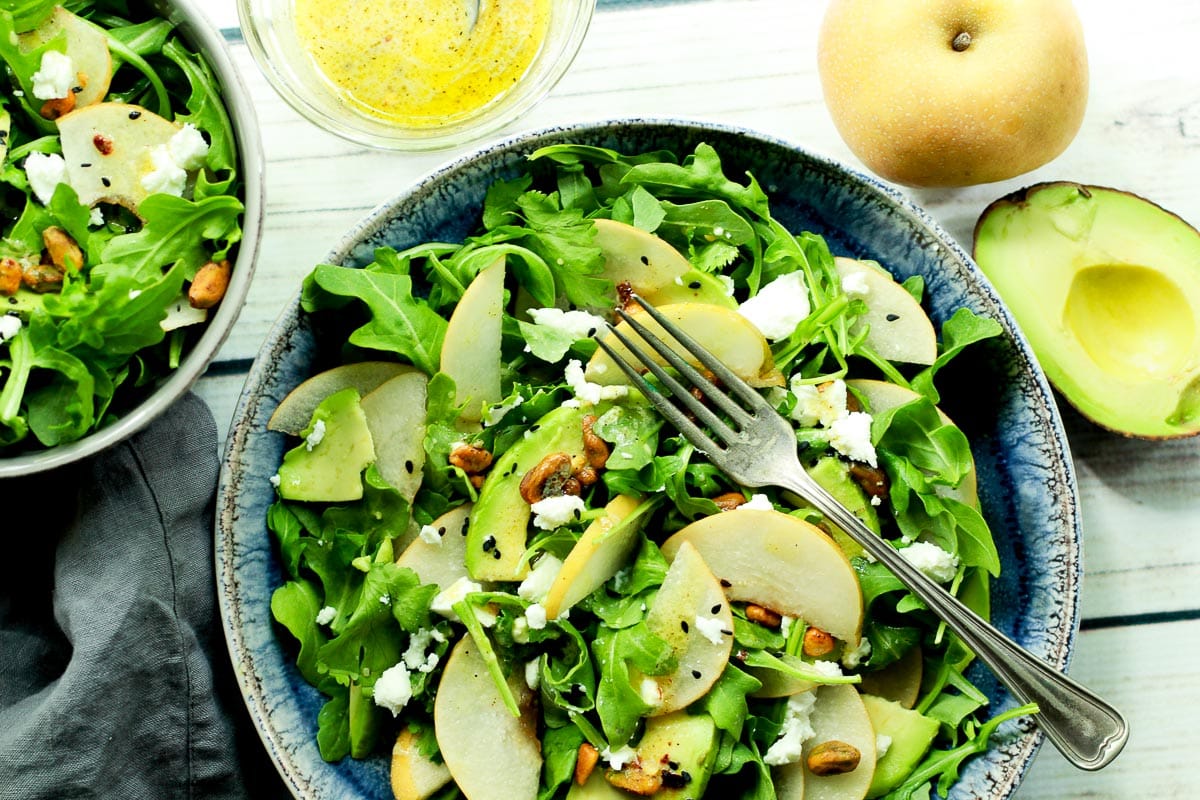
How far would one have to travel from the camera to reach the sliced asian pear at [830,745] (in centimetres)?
139

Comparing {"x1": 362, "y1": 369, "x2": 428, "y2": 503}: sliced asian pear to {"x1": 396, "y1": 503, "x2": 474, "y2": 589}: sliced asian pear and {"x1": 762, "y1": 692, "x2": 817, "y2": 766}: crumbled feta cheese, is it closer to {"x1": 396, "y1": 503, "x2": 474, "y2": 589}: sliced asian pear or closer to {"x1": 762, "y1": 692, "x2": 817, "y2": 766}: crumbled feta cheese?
{"x1": 396, "y1": 503, "x2": 474, "y2": 589}: sliced asian pear

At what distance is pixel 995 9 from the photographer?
152cm

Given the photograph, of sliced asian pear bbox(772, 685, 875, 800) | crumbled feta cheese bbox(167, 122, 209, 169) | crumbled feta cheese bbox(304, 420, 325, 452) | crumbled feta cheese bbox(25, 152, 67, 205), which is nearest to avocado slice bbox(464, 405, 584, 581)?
crumbled feta cheese bbox(304, 420, 325, 452)

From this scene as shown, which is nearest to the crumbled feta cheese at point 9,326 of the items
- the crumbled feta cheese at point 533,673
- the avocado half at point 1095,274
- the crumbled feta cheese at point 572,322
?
the crumbled feta cheese at point 572,322

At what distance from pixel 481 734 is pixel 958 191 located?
1.08 metres

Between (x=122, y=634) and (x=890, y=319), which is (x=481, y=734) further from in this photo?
(x=890, y=319)

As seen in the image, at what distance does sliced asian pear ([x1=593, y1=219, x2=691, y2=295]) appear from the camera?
4.73ft

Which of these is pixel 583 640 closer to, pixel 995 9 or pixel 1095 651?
pixel 1095 651

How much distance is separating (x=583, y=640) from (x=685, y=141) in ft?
2.28

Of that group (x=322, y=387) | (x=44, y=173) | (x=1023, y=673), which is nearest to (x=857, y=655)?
(x=1023, y=673)

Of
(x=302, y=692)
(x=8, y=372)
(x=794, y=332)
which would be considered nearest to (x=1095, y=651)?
(x=794, y=332)

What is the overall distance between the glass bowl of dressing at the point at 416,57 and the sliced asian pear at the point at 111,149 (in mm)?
277

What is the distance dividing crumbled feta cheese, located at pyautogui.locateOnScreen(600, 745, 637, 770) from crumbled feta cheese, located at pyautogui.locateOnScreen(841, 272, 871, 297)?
674mm

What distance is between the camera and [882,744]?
1.42 metres
